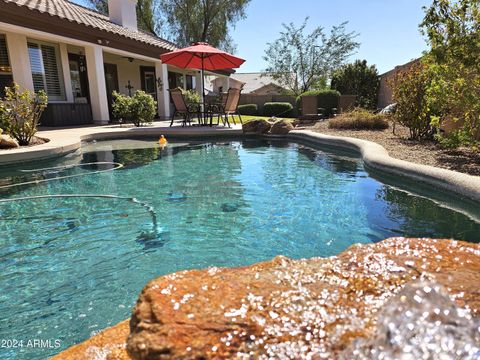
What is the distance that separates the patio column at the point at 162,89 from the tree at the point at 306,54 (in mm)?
13679

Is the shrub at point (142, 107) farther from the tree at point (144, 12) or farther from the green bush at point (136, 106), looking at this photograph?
the tree at point (144, 12)

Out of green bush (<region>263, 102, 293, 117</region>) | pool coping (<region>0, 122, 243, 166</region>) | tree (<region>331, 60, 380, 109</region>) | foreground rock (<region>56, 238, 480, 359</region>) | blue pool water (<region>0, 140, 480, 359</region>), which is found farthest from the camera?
green bush (<region>263, 102, 293, 117</region>)

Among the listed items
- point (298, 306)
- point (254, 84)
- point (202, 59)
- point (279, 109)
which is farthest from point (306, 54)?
point (298, 306)

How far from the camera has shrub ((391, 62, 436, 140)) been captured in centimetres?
811

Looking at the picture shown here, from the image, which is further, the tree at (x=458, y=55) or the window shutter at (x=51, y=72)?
the window shutter at (x=51, y=72)

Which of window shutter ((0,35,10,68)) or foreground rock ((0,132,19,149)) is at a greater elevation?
window shutter ((0,35,10,68))

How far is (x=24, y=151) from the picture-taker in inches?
252

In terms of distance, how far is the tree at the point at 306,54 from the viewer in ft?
→ 84.0

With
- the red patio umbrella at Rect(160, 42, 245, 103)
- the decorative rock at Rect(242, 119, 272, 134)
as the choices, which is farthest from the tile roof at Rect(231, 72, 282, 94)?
the decorative rock at Rect(242, 119, 272, 134)

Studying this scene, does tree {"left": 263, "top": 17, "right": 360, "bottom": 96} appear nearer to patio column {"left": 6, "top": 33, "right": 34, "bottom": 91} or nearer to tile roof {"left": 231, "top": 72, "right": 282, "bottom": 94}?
tile roof {"left": 231, "top": 72, "right": 282, "bottom": 94}

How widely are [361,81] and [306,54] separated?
6.87 m

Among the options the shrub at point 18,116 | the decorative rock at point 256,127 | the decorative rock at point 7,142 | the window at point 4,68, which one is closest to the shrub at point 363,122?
the decorative rock at point 256,127

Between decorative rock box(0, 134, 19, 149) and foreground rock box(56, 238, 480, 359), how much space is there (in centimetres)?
714

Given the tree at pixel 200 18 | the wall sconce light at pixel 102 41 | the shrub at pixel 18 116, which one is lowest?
the shrub at pixel 18 116
